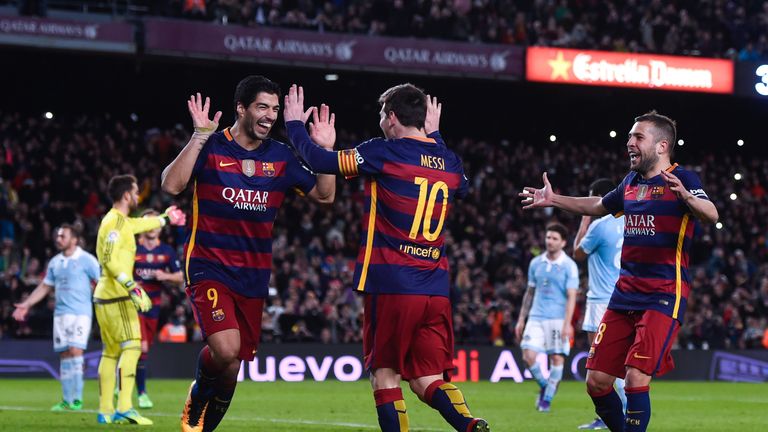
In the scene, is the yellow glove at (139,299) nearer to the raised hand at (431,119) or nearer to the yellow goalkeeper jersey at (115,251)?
the yellow goalkeeper jersey at (115,251)

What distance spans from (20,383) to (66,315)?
6913mm

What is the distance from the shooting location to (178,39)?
1139 inches

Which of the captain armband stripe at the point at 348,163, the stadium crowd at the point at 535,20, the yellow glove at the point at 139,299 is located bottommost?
the yellow glove at the point at 139,299

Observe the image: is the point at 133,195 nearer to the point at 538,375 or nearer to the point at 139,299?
the point at 139,299

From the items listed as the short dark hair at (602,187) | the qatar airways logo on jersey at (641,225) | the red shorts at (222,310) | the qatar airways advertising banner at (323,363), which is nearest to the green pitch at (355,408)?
the qatar airways advertising banner at (323,363)

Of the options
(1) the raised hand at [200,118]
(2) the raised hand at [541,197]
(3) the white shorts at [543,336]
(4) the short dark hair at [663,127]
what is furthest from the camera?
(3) the white shorts at [543,336]

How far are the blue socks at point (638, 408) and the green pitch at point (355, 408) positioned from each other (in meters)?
3.59

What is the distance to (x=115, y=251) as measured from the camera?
12422 millimetres

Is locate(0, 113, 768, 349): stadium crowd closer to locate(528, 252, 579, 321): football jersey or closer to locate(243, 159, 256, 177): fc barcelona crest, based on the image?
locate(528, 252, 579, 321): football jersey

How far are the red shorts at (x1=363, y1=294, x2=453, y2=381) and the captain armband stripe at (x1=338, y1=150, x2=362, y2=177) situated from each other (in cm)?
79

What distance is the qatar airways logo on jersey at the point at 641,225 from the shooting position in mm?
8516

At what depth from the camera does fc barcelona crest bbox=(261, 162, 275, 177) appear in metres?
8.62

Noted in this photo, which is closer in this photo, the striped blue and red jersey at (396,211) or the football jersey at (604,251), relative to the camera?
the striped blue and red jersey at (396,211)

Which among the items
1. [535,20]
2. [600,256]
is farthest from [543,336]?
[535,20]
